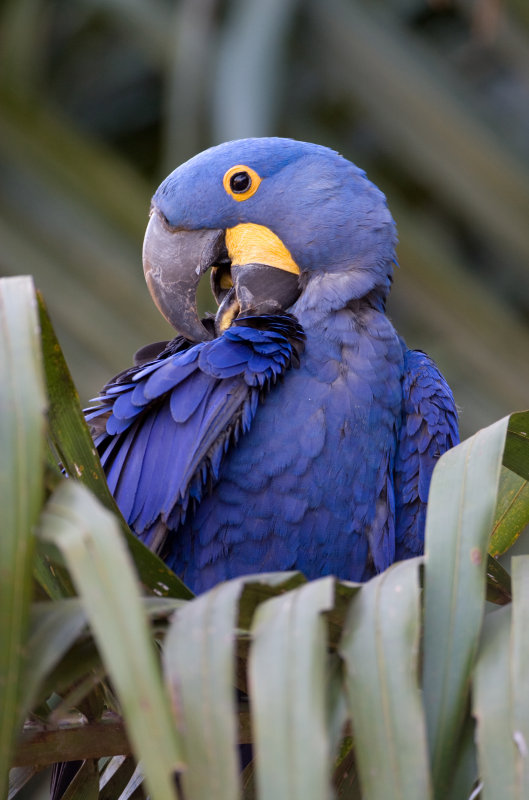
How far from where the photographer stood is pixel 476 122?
2.31 meters

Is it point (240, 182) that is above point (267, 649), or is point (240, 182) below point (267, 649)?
above

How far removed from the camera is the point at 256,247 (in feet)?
4.22

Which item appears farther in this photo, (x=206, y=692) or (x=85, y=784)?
(x=85, y=784)

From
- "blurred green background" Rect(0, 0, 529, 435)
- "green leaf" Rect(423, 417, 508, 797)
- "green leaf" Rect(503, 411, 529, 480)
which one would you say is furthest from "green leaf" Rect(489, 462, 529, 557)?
"blurred green background" Rect(0, 0, 529, 435)

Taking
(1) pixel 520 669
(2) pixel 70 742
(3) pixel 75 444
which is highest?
(3) pixel 75 444

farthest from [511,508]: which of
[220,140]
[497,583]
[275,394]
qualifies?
[220,140]

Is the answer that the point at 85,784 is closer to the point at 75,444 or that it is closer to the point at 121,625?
the point at 75,444

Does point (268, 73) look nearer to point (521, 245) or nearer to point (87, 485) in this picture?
point (521, 245)

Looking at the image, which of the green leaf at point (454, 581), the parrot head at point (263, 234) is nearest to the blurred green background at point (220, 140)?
the parrot head at point (263, 234)

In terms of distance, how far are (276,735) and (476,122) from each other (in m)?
2.10

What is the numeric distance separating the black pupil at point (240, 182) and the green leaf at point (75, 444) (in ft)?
2.17

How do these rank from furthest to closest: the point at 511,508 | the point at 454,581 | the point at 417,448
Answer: the point at 417,448 < the point at 511,508 < the point at 454,581

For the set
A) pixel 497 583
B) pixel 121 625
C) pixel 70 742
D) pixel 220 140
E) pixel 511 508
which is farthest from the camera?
pixel 220 140

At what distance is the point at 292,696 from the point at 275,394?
0.66 meters
